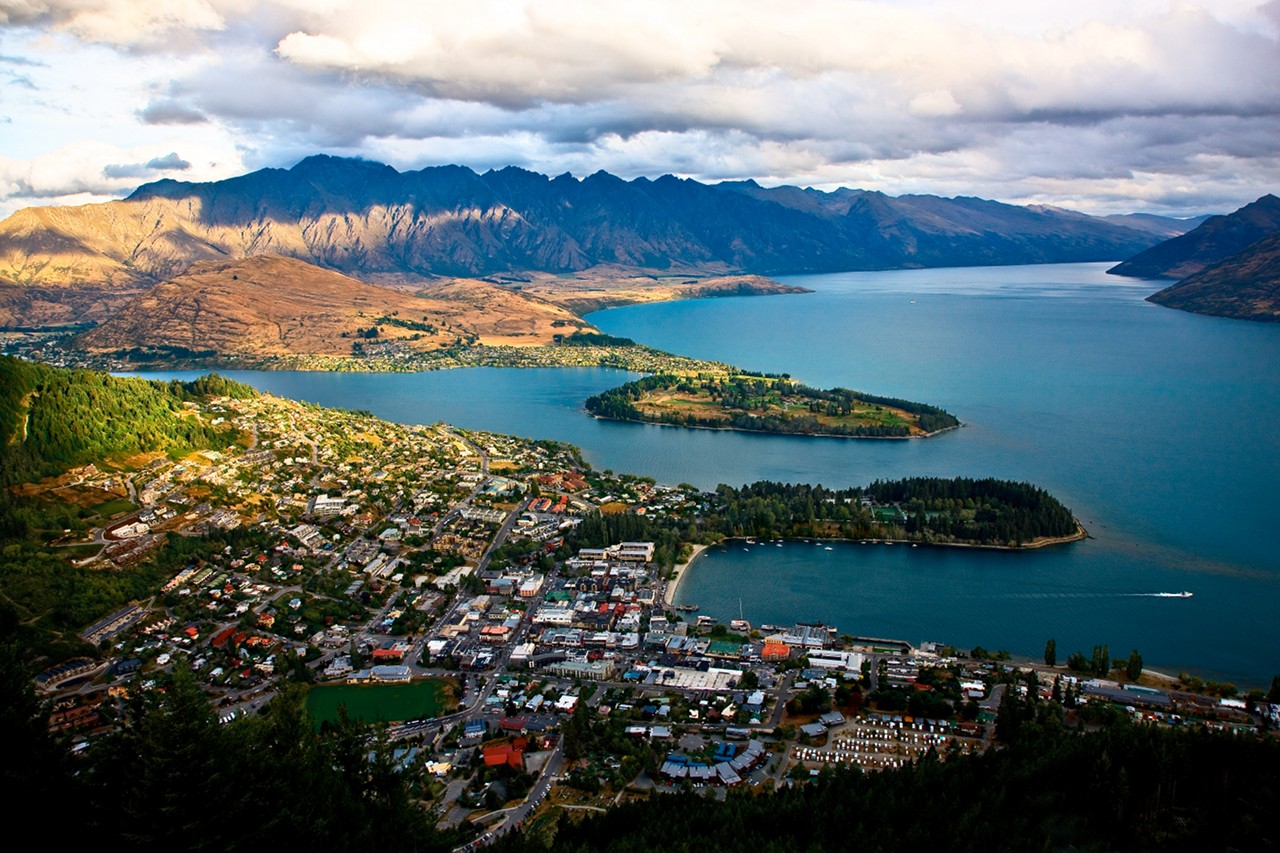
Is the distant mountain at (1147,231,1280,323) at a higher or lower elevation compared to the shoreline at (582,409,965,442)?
higher

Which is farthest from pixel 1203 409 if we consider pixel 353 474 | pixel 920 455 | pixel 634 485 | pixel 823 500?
pixel 353 474

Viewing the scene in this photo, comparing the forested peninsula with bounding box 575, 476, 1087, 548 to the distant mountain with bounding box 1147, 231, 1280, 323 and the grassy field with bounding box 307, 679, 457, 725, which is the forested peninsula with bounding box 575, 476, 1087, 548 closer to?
the grassy field with bounding box 307, 679, 457, 725

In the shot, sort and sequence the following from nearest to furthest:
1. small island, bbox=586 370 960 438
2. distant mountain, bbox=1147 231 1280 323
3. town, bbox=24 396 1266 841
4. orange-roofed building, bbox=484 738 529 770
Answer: orange-roofed building, bbox=484 738 529 770, town, bbox=24 396 1266 841, small island, bbox=586 370 960 438, distant mountain, bbox=1147 231 1280 323

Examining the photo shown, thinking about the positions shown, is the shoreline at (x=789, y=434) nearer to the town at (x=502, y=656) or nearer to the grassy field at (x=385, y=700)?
the town at (x=502, y=656)

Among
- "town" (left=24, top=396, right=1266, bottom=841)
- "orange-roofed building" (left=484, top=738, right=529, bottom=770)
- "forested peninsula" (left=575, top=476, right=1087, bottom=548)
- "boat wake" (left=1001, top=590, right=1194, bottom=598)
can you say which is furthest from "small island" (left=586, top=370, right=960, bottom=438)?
"orange-roofed building" (left=484, top=738, right=529, bottom=770)

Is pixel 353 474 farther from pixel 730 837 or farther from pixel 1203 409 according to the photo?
pixel 1203 409
